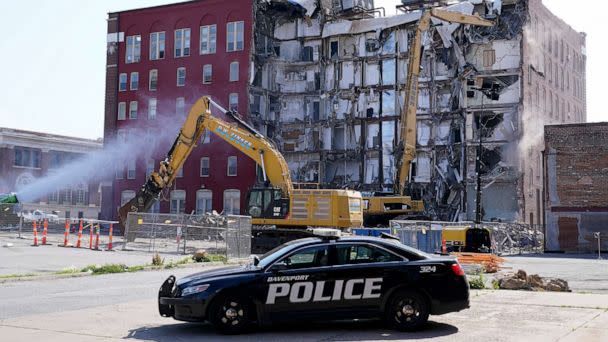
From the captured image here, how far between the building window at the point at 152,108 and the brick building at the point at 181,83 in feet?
0.31

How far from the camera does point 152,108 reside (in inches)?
2640

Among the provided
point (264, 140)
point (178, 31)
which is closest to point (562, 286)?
point (264, 140)

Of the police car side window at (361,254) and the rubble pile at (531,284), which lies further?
the rubble pile at (531,284)

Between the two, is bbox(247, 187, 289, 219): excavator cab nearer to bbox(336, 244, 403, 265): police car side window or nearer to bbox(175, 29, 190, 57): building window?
bbox(336, 244, 403, 265): police car side window

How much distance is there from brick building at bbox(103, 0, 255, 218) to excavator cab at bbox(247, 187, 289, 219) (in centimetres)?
2559

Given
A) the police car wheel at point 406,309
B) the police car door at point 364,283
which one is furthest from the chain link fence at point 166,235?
the police car wheel at point 406,309

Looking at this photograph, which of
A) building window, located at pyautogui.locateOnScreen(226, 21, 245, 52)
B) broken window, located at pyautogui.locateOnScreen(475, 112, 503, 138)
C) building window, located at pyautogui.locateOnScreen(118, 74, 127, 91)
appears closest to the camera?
broken window, located at pyautogui.locateOnScreen(475, 112, 503, 138)

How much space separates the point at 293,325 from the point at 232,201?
51337 millimetres

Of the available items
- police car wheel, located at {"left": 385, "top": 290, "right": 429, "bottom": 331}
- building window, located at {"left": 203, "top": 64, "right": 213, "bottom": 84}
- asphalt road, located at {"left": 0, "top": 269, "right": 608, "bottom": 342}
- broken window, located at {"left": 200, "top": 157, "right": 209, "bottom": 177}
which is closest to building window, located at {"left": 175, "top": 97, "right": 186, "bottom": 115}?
building window, located at {"left": 203, "top": 64, "right": 213, "bottom": 84}

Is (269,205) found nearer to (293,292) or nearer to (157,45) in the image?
(293,292)

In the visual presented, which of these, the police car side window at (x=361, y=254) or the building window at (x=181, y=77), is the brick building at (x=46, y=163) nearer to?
the building window at (x=181, y=77)

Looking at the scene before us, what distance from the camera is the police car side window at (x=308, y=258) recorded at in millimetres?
11273

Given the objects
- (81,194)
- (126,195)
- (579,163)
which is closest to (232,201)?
(126,195)

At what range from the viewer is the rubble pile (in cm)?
1761
